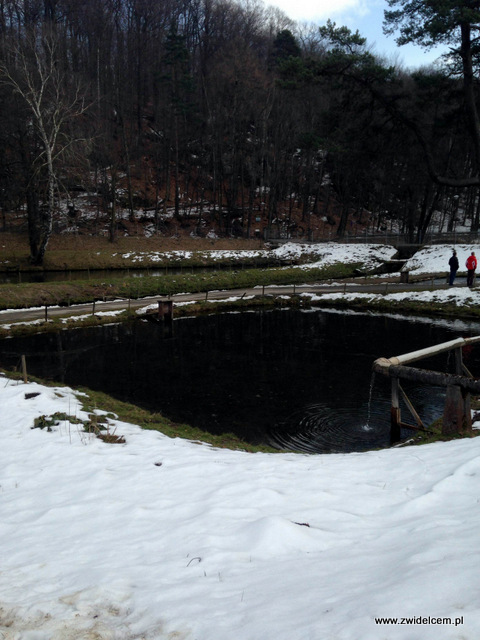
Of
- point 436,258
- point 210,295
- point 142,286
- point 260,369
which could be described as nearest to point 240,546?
point 260,369

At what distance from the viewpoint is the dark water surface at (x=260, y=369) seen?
1059cm

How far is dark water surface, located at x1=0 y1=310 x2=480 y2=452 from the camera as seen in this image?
34.8 ft

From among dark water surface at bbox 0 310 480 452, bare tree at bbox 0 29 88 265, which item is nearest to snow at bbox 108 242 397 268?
bare tree at bbox 0 29 88 265

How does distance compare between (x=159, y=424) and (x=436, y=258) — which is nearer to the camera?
(x=159, y=424)

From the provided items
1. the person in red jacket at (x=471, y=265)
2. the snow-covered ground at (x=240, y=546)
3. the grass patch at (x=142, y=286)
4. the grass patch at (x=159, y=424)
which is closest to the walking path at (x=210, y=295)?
the grass patch at (x=142, y=286)

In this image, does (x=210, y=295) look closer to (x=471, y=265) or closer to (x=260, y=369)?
(x=260, y=369)

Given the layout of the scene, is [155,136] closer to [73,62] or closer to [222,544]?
[73,62]

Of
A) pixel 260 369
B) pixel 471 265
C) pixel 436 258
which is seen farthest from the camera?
pixel 436 258

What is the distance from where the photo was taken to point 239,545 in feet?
13.4

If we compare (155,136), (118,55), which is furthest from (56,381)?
(118,55)

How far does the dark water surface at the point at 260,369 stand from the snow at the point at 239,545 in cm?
347

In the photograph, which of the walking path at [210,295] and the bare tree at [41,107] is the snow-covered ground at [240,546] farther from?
the bare tree at [41,107]

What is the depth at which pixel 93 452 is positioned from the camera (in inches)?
283

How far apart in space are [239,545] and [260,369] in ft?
35.7
